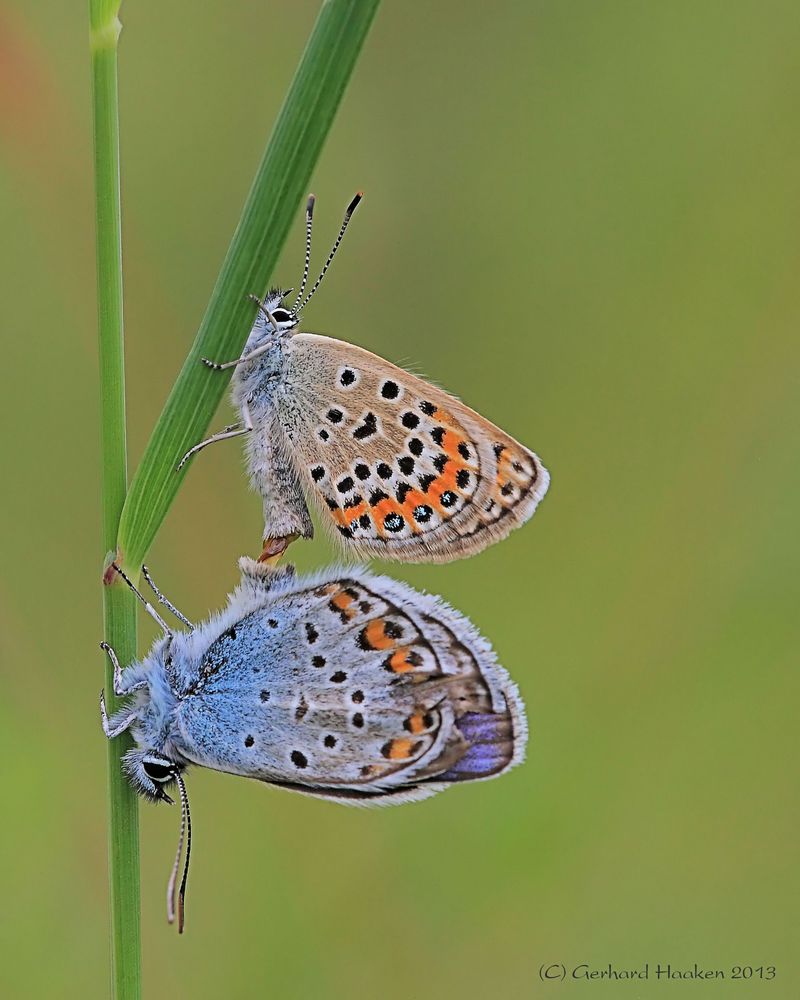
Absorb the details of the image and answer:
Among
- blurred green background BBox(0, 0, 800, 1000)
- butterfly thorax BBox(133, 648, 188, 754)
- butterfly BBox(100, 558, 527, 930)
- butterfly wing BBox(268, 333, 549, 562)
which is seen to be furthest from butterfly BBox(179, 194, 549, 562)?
blurred green background BBox(0, 0, 800, 1000)

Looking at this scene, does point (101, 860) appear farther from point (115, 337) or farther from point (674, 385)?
point (674, 385)

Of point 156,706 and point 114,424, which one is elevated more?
point 114,424

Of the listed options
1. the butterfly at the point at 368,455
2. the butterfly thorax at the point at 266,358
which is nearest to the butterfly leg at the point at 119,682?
the butterfly at the point at 368,455

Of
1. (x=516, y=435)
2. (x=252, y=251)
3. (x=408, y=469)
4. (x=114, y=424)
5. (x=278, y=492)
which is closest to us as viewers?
(x=252, y=251)

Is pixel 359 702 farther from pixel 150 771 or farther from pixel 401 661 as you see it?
pixel 150 771

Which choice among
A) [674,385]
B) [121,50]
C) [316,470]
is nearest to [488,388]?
[674,385]

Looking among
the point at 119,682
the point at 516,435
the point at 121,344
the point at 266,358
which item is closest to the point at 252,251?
the point at 121,344
